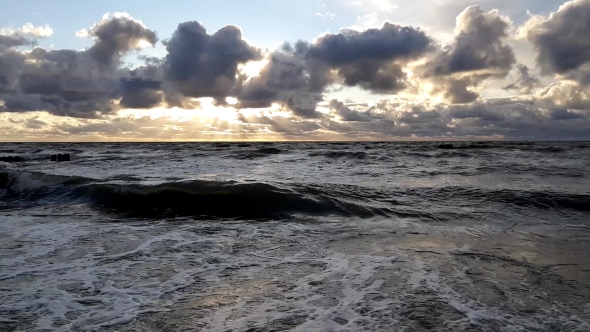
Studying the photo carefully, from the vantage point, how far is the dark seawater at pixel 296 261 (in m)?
3.76

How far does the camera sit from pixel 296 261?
18.1 ft

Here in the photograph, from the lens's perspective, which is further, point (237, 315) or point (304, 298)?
point (304, 298)

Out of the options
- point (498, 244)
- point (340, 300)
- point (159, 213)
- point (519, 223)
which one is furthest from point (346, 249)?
point (159, 213)

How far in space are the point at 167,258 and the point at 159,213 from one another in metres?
4.10

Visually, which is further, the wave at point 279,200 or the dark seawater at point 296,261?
the wave at point 279,200

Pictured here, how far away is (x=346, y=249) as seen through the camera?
608 cm

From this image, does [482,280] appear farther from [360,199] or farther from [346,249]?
[360,199]

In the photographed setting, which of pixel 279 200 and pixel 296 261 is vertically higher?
pixel 279 200

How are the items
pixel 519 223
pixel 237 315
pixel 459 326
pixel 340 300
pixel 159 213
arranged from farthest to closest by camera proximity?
pixel 159 213, pixel 519 223, pixel 340 300, pixel 237 315, pixel 459 326

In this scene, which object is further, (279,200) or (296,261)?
(279,200)

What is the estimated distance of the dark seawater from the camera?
148 inches

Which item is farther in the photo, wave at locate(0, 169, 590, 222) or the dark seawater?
wave at locate(0, 169, 590, 222)

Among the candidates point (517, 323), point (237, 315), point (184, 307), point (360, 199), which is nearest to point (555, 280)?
point (517, 323)

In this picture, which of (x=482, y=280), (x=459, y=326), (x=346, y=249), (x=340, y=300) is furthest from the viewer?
(x=346, y=249)
